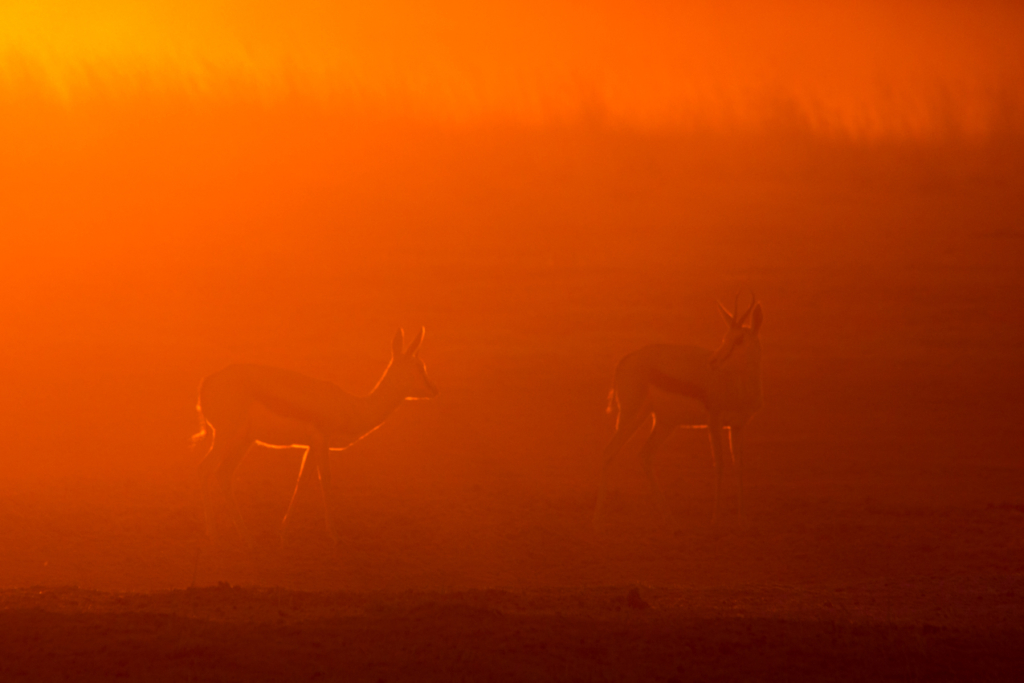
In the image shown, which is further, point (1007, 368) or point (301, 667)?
point (1007, 368)

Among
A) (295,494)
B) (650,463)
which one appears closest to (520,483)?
(650,463)

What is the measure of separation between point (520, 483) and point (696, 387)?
116 inches

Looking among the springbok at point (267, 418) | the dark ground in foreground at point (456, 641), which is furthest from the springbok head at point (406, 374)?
the dark ground in foreground at point (456, 641)

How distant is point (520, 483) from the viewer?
14.1 meters

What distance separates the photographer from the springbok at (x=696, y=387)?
39.5 feet

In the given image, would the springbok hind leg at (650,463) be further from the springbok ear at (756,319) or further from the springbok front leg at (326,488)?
the springbok front leg at (326,488)

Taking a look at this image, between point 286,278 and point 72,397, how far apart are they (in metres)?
10.7

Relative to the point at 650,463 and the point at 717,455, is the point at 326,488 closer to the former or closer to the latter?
the point at 650,463

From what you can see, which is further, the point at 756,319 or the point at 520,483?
the point at 520,483

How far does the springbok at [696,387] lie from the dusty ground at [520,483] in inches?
37.2

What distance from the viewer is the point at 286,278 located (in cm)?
3023

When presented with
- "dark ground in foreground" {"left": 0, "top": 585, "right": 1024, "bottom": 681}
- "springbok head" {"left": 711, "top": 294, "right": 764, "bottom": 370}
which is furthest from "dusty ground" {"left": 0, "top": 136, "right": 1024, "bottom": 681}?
"springbok head" {"left": 711, "top": 294, "right": 764, "bottom": 370}

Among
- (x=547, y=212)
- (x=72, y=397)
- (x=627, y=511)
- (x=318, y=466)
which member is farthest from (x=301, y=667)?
(x=547, y=212)

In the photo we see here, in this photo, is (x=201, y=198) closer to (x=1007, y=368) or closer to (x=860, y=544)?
(x=1007, y=368)
